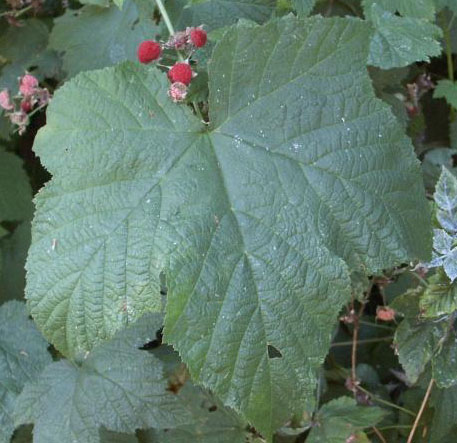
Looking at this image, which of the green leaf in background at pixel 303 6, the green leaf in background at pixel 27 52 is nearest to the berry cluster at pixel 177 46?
the green leaf in background at pixel 303 6

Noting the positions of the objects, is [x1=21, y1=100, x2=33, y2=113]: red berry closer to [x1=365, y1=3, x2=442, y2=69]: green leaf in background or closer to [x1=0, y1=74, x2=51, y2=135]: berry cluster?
[x1=0, y1=74, x2=51, y2=135]: berry cluster

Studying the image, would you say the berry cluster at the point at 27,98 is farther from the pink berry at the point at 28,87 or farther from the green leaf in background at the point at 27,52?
the green leaf in background at the point at 27,52

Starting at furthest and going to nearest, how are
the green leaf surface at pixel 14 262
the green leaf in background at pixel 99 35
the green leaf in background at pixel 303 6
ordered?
the green leaf surface at pixel 14 262
the green leaf in background at pixel 99 35
the green leaf in background at pixel 303 6

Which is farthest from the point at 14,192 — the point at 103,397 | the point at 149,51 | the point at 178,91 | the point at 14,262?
the point at 178,91

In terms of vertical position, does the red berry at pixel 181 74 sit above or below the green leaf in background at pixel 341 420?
above

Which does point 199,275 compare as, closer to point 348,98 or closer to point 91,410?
point 348,98

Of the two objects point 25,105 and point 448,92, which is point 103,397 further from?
point 448,92

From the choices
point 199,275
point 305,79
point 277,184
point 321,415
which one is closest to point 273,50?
point 305,79
